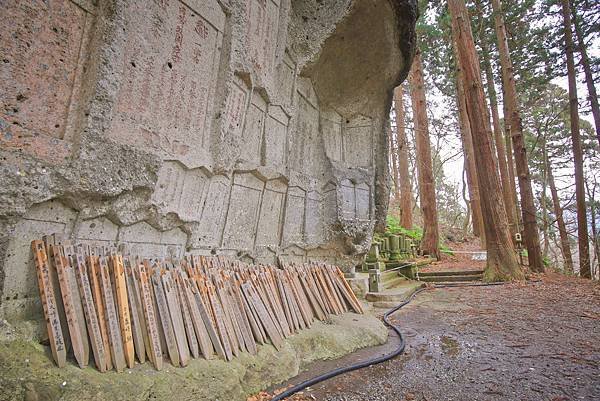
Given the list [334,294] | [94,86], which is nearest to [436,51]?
[334,294]

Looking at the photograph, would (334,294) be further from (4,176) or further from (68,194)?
(4,176)

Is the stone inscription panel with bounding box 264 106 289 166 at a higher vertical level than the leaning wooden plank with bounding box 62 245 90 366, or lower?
higher

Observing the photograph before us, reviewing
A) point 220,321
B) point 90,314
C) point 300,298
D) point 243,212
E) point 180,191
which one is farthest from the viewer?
point 243,212

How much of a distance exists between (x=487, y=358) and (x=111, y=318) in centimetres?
358

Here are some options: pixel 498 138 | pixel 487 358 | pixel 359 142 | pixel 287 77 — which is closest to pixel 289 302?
pixel 487 358

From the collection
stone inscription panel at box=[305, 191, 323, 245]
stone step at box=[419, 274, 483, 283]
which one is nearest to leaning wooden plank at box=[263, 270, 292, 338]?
stone inscription panel at box=[305, 191, 323, 245]

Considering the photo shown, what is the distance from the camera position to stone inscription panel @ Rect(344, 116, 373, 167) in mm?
7125

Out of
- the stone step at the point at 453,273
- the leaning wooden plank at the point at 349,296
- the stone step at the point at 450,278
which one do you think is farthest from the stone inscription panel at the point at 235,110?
the stone step at the point at 453,273

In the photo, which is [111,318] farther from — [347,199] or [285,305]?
[347,199]

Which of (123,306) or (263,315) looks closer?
(123,306)

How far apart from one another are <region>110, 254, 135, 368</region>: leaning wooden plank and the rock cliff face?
417 millimetres

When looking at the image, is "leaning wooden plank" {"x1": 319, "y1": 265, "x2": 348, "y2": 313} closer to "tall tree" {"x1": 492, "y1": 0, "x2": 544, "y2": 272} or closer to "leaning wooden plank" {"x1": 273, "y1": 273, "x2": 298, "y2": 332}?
"leaning wooden plank" {"x1": 273, "y1": 273, "x2": 298, "y2": 332}

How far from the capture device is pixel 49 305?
216cm

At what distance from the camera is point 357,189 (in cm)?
687
